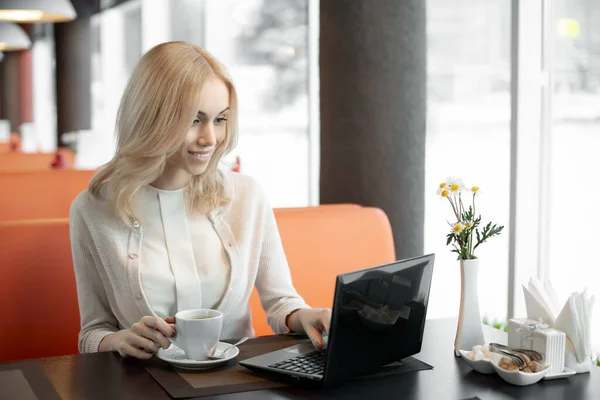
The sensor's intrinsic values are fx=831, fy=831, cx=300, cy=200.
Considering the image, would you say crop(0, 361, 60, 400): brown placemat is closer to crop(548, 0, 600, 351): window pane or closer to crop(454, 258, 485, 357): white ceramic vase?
crop(454, 258, 485, 357): white ceramic vase

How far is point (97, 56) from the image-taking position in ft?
38.4

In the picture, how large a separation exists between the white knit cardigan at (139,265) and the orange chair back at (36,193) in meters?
1.83

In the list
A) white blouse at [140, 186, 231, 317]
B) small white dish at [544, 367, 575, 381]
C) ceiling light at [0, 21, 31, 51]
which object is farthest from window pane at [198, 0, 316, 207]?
small white dish at [544, 367, 575, 381]

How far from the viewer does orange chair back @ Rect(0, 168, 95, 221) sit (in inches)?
146

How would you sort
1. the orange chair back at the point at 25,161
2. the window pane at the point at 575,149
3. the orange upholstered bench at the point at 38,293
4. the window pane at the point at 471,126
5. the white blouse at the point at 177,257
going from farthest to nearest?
the orange chair back at the point at 25,161, the window pane at the point at 471,126, the window pane at the point at 575,149, the orange upholstered bench at the point at 38,293, the white blouse at the point at 177,257

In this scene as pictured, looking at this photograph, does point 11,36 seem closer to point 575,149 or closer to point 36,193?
point 36,193

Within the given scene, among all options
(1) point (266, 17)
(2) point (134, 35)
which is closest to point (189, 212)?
(1) point (266, 17)

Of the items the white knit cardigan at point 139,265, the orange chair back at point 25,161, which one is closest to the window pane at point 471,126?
the white knit cardigan at point 139,265

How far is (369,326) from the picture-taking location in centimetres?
147

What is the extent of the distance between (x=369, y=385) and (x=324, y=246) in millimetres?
1188

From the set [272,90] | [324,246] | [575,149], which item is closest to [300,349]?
[324,246]

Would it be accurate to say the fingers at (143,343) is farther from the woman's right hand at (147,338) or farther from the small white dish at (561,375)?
the small white dish at (561,375)

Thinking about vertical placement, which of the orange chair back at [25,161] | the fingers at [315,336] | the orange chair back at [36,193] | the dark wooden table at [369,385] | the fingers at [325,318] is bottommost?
the dark wooden table at [369,385]

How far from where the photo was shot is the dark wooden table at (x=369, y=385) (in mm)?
1405
